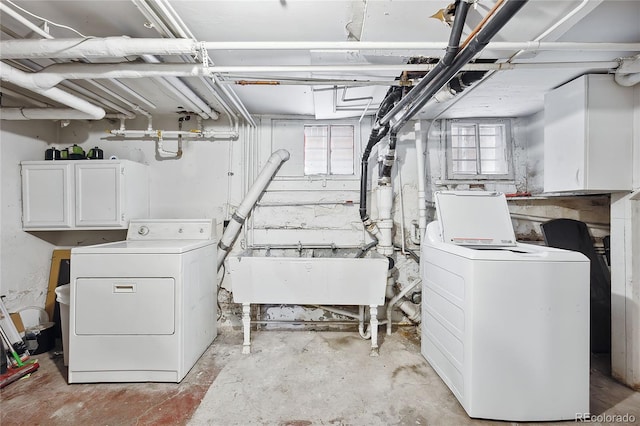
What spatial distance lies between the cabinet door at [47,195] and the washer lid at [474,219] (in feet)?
11.0

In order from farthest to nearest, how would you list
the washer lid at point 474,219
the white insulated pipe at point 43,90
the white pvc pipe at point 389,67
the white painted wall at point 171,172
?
1. the white painted wall at point 171,172
2. the washer lid at point 474,219
3. the white pvc pipe at point 389,67
4. the white insulated pipe at point 43,90

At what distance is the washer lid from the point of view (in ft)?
6.82

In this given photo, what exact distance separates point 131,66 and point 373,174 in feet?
7.49

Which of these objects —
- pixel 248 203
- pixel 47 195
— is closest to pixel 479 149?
pixel 248 203

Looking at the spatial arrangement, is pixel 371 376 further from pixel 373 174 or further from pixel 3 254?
pixel 3 254

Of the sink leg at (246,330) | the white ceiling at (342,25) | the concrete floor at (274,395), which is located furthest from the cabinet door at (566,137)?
the sink leg at (246,330)

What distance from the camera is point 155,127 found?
116 inches

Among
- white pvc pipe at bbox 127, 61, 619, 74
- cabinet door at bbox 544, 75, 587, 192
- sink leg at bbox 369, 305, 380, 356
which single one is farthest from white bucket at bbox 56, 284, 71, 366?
cabinet door at bbox 544, 75, 587, 192

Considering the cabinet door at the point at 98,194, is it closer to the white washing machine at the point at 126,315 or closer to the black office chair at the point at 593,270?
the white washing machine at the point at 126,315

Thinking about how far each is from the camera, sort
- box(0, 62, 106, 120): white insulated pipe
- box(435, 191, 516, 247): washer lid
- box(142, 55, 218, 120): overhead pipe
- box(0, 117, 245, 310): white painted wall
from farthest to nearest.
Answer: box(0, 117, 245, 310): white painted wall < box(435, 191, 516, 247): washer lid < box(142, 55, 218, 120): overhead pipe < box(0, 62, 106, 120): white insulated pipe

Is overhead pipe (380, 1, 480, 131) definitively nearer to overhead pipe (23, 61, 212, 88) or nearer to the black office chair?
overhead pipe (23, 61, 212, 88)

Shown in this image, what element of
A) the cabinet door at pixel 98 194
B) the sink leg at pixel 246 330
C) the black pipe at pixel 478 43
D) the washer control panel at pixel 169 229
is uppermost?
the black pipe at pixel 478 43

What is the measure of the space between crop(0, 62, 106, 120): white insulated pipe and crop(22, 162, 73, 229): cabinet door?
2.28 feet

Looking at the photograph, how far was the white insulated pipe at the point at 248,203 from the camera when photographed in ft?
9.20
